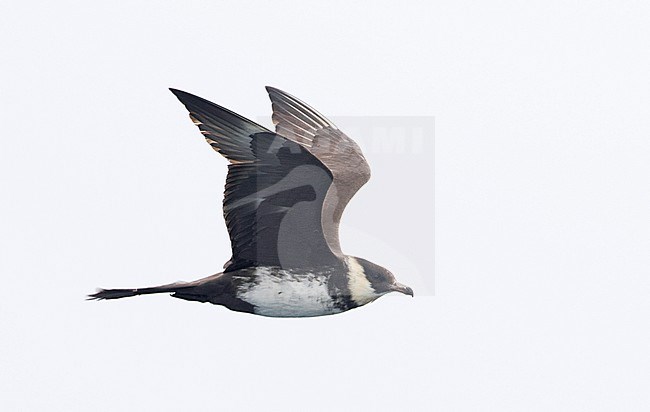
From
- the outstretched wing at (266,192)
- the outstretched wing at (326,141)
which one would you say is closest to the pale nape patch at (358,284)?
the outstretched wing at (266,192)

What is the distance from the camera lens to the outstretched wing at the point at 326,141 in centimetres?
1204

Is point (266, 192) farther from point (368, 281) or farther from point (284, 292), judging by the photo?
point (368, 281)

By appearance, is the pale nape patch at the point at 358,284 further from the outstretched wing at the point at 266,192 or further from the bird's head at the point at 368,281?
the outstretched wing at the point at 266,192

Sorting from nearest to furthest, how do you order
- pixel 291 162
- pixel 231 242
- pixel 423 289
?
pixel 291 162
pixel 231 242
pixel 423 289

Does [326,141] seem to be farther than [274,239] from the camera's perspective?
Yes

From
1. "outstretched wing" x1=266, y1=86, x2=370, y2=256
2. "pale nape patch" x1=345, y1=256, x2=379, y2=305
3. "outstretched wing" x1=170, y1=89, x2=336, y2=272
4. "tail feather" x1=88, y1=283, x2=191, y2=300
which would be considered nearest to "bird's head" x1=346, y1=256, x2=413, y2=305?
"pale nape patch" x1=345, y1=256, x2=379, y2=305

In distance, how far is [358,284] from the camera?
1112 centimetres

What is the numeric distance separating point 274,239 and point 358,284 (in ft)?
3.01

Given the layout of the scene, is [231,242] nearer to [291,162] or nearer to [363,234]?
[291,162]

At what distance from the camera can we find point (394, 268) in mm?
12250

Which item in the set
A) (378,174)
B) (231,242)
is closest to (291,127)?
(378,174)

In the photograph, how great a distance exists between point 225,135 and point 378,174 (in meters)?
2.69

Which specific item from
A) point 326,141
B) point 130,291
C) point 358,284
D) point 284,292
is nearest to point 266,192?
point 284,292

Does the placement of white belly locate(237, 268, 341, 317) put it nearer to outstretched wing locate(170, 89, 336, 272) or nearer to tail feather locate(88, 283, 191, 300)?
outstretched wing locate(170, 89, 336, 272)
